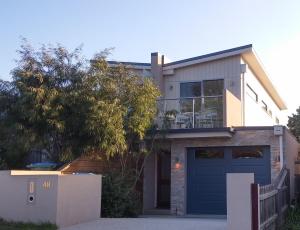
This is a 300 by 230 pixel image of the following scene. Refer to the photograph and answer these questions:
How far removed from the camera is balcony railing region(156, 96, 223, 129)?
59.0ft

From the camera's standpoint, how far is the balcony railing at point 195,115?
17984 mm

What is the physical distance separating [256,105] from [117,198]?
1194 cm

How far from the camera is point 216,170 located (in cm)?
1798

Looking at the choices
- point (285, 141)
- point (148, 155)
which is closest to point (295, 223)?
point (285, 141)

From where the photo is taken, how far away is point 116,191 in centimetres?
1560

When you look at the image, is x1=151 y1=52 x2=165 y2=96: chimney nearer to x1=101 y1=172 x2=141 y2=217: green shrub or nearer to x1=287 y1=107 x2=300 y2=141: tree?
x1=101 y1=172 x2=141 y2=217: green shrub

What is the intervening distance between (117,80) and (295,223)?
7.63 m

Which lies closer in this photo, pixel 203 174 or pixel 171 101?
pixel 203 174

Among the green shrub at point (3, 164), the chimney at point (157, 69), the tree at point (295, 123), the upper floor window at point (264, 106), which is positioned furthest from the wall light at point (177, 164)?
the tree at point (295, 123)

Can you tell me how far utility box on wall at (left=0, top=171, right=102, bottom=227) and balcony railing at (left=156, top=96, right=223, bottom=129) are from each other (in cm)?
574

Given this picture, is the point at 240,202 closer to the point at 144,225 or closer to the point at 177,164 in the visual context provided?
the point at 144,225

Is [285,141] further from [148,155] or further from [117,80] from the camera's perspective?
[117,80]

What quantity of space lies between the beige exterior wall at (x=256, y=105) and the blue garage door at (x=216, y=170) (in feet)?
14.7

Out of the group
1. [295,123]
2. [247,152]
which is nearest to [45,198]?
[247,152]
